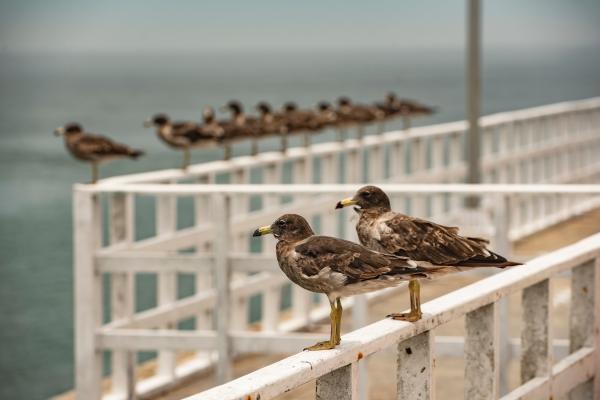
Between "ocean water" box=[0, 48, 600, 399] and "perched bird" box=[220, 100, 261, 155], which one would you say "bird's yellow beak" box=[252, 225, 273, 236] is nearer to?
"perched bird" box=[220, 100, 261, 155]

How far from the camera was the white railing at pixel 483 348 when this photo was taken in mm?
5070

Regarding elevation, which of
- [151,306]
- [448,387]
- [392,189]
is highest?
[392,189]

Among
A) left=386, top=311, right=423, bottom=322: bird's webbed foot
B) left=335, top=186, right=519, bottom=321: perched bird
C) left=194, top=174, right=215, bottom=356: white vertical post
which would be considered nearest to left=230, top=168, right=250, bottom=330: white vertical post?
left=194, top=174, right=215, bottom=356: white vertical post

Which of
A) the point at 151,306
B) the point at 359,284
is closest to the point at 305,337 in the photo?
the point at 359,284

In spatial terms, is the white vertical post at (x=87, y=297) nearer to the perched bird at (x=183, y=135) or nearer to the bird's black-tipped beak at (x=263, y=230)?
the perched bird at (x=183, y=135)

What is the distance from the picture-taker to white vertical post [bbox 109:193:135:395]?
11.7 metres

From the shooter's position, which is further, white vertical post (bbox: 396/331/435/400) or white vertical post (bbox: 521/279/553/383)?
white vertical post (bbox: 521/279/553/383)

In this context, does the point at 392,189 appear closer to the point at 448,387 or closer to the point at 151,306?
the point at 448,387

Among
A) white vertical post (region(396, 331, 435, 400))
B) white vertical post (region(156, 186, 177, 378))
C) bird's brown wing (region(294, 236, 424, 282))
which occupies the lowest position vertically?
white vertical post (region(156, 186, 177, 378))

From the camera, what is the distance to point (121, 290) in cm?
1201

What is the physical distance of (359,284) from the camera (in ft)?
18.9

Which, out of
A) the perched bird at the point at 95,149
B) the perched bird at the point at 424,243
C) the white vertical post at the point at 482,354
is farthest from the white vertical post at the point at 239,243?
the white vertical post at the point at 482,354

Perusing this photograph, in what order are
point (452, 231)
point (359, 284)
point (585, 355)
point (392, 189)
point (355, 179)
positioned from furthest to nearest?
point (355, 179) → point (392, 189) → point (585, 355) → point (452, 231) → point (359, 284)

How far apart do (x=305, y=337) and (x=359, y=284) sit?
4.98 metres
